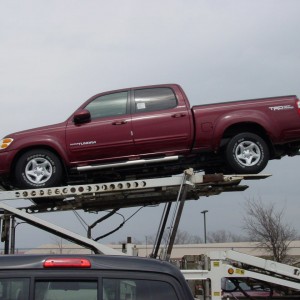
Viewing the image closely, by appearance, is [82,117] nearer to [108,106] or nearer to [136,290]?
[108,106]

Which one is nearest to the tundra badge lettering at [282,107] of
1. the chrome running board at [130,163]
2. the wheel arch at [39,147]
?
the chrome running board at [130,163]

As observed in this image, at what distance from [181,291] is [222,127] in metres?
4.53

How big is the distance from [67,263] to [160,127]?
4.47 metres

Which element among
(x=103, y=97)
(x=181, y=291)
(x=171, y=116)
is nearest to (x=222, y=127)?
(x=171, y=116)

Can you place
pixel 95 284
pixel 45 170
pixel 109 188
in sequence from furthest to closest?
pixel 45 170
pixel 109 188
pixel 95 284

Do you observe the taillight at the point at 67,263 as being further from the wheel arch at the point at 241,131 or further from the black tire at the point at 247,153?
the wheel arch at the point at 241,131

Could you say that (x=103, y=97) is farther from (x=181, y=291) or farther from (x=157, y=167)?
(x=181, y=291)

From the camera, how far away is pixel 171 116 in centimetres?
686

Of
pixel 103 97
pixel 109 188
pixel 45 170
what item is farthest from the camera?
pixel 103 97

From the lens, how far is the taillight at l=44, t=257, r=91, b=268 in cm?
244

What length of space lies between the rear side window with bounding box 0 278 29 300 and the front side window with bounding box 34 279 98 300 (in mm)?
51

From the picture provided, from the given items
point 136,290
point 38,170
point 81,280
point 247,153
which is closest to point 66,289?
point 81,280

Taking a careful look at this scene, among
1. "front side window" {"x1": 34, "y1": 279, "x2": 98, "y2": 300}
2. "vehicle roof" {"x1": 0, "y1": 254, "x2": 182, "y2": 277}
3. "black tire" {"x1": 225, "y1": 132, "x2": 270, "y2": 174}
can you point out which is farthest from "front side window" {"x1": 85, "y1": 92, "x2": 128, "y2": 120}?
"front side window" {"x1": 34, "y1": 279, "x2": 98, "y2": 300}

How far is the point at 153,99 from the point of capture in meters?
7.07
